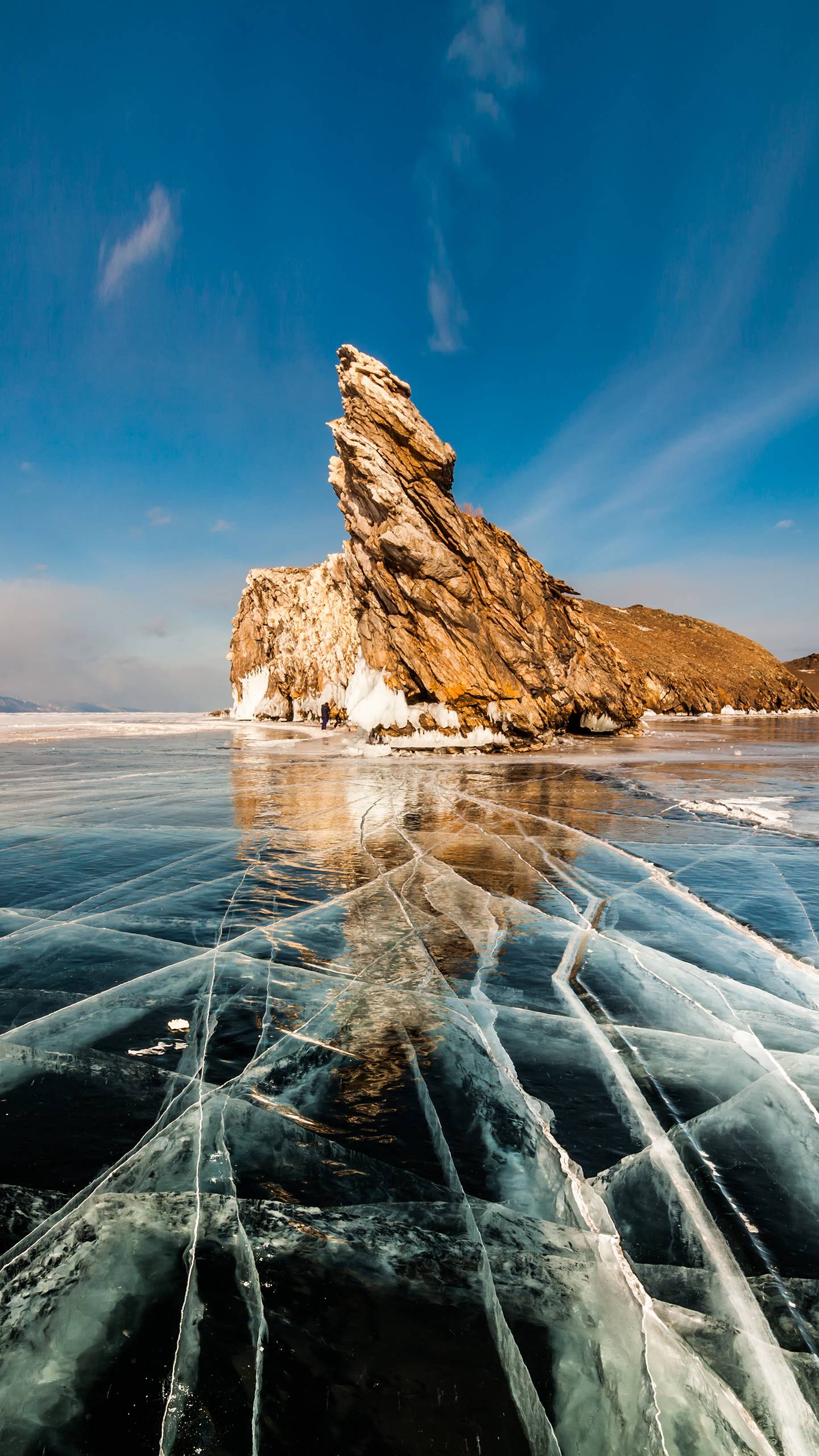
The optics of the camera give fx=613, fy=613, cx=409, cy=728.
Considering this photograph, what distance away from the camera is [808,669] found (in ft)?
552

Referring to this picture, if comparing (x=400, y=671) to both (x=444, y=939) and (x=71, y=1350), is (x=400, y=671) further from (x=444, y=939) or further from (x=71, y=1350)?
(x=71, y=1350)

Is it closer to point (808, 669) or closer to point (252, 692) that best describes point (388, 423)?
point (252, 692)

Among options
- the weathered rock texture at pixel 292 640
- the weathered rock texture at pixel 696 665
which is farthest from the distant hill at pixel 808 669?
the weathered rock texture at pixel 292 640

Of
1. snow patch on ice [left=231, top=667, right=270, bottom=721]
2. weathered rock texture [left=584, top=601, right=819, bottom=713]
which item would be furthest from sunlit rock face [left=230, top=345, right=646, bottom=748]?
weathered rock texture [left=584, top=601, right=819, bottom=713]

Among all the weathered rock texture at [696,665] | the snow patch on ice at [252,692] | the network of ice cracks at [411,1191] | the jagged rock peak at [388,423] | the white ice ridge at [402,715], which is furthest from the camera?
the weathered rock texture at [696,665]

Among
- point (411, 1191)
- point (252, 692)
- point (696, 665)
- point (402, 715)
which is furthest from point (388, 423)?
point (696, 665)

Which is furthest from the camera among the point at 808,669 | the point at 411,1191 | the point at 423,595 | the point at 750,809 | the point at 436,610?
the point at 808,669

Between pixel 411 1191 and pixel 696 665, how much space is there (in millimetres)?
98821

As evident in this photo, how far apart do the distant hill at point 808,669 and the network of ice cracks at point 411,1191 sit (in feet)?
534

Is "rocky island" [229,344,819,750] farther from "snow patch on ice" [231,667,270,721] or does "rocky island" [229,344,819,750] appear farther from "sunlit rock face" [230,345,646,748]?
"snow patch on ice" [231,667,270,721]

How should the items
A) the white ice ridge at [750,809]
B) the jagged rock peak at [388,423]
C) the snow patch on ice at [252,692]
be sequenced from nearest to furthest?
the white ice ridge at [750,809], the jagged rock peak at [388,423], the snow patch on ice at [252,692]

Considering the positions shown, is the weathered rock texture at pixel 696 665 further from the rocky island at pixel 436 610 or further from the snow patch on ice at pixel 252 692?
the rocky island at pixel 436 610

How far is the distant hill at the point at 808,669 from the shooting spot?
488 ft

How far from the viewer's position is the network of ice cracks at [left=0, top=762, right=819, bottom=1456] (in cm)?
162
